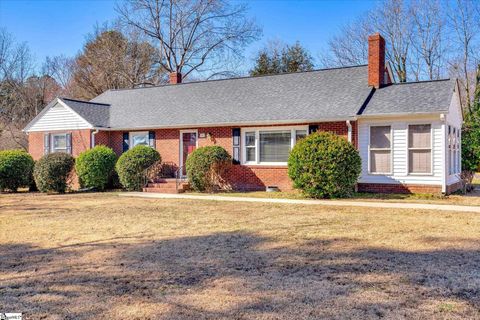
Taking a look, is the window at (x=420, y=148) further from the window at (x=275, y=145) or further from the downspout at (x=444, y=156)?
the window at (x=275, y=145)

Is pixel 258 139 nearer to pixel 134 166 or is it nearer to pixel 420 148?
pixel 134 166

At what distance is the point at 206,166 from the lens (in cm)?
1518

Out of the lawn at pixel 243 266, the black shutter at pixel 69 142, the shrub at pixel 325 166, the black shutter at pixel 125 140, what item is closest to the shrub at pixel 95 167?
the black shutter at pixel 125 140

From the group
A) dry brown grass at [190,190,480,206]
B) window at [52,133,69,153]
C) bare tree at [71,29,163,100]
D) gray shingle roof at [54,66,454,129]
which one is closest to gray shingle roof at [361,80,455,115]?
gray shingle roof at [54,66,454,129]

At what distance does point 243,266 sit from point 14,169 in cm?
1549

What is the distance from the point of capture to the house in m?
13.4

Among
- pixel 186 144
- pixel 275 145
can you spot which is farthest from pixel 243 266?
pixel 186 144

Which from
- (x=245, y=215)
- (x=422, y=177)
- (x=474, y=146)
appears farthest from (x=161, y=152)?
(x=474, y=146)

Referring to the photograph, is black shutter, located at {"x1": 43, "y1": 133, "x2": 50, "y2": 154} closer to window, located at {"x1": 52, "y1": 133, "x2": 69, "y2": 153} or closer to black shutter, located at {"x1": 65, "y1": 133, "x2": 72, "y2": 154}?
window, located at {"x1": 52, "y1": 133, "x2": 69, "y2": 153}

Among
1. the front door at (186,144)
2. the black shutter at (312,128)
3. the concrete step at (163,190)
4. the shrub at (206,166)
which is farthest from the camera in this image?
the front door at (186,144)

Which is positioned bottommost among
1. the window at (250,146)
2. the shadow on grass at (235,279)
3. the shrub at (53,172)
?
the shadow on grass at (235,279)

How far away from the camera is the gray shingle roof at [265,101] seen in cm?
1418

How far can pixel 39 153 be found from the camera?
19.9 m

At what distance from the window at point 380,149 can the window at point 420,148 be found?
670 mm
